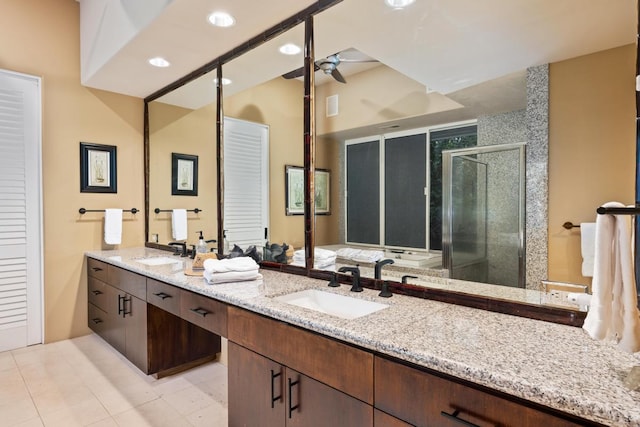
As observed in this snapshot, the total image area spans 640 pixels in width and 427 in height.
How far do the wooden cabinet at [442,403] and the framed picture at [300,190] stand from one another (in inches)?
46.1

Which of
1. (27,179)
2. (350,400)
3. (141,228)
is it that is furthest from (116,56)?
(350,400)

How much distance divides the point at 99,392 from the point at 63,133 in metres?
2.25

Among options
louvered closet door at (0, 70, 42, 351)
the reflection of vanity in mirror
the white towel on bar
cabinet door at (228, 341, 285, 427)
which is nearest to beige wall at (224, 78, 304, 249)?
the reflection of vanity in mirror

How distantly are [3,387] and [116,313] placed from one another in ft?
2.55

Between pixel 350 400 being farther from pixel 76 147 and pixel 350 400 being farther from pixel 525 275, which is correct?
pixel 76 147

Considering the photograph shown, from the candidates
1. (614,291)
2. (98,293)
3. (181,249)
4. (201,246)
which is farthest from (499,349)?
(98,293)

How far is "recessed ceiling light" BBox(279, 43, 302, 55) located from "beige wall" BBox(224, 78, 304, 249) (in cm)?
18

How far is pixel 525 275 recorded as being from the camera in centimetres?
138

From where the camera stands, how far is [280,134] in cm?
245

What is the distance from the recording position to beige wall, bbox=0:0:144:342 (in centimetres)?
303

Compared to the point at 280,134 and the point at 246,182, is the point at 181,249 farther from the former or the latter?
the point at 280,134

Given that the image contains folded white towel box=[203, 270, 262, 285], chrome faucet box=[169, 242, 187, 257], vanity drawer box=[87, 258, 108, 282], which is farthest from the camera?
chrome faucet box=[169, 242, 187, 257]

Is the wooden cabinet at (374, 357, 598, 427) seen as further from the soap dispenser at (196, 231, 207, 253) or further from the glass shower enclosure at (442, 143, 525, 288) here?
the soap dispenser at (196, 231, 207, 253)

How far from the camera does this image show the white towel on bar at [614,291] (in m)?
0.78
